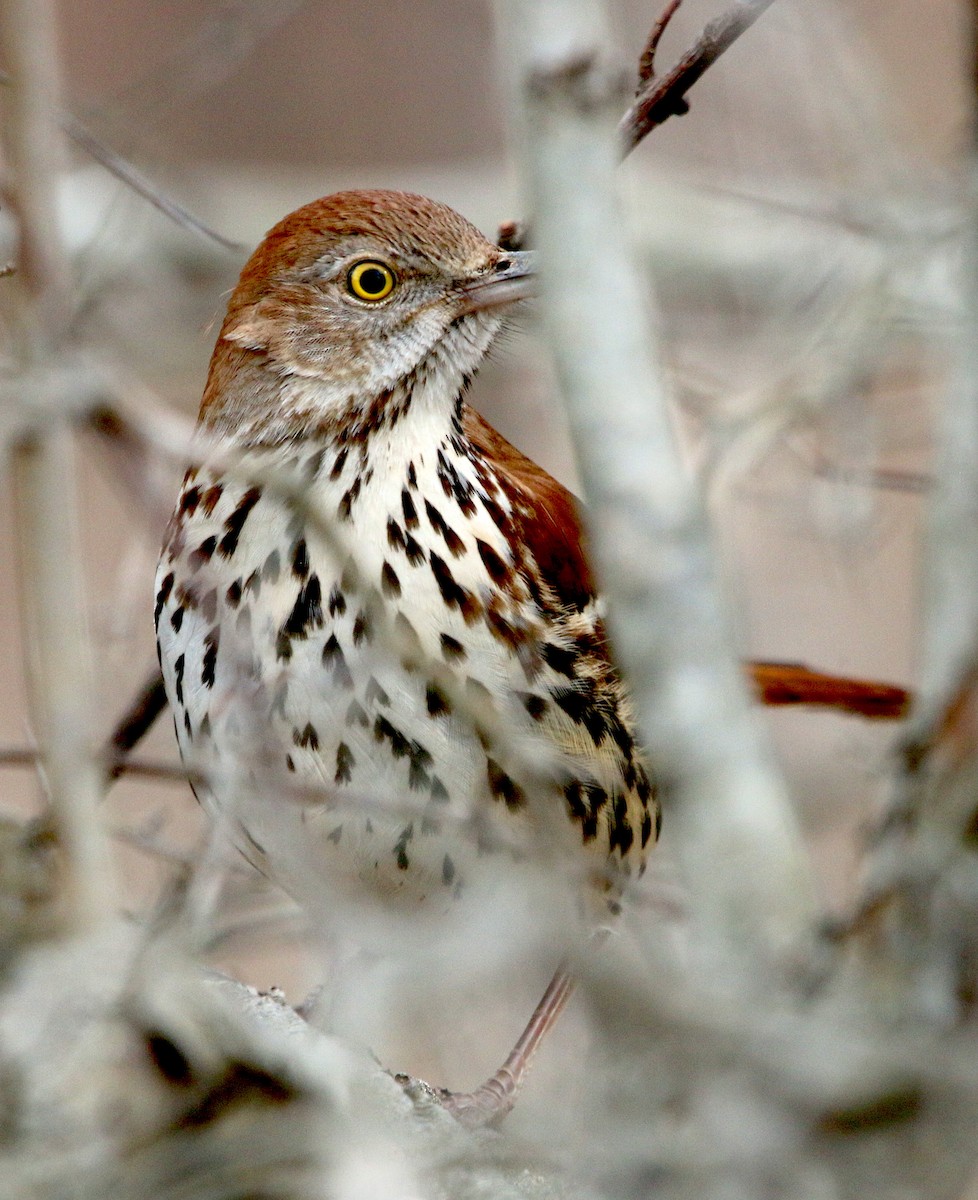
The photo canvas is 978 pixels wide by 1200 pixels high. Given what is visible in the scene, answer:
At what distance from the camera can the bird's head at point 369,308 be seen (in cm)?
335

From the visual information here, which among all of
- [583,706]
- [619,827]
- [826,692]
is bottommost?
[619,827]

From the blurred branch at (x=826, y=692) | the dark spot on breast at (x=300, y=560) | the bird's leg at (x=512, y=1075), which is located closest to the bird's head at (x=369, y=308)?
the dark spot on breast at (x=300, y=560)

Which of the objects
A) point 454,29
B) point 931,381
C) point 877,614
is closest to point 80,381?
point 931,381

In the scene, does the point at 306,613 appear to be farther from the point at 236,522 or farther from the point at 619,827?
the point at 619,827

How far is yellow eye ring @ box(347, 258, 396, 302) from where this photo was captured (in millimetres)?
3406

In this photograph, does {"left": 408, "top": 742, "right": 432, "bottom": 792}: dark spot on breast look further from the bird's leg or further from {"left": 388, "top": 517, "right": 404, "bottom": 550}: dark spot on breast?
the bird's leg

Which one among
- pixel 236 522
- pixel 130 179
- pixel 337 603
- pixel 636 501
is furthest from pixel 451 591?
pixel 130 179

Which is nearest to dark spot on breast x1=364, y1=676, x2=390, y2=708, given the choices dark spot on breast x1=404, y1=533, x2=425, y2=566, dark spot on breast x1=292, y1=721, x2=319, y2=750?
dark spot on breast x1=292, y1=721, x2=319, y2=750

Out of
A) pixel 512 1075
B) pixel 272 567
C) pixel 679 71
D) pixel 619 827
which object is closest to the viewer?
pixel 679 71

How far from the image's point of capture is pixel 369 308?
3404mm

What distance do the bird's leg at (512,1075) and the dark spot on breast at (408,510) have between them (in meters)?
0.89

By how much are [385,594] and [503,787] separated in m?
0.40

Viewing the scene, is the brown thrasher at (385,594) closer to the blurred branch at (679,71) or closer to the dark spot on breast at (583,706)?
the dark spot on breast at (583,706)

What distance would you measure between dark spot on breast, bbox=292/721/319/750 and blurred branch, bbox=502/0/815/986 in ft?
2.47
